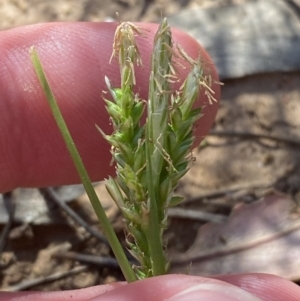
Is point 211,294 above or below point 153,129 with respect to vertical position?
below

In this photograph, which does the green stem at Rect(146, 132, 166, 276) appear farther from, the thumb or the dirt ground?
the dirt ground

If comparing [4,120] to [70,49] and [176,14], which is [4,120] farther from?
[176,14]

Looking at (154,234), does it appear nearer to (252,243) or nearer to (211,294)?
(211,294)

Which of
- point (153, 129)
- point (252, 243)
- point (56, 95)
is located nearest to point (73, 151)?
point (153, 129)

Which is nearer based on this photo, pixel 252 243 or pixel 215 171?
pixel 252 243

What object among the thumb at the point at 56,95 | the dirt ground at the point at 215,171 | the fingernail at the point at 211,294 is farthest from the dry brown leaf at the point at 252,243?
the fingernail at the point at 211,294
